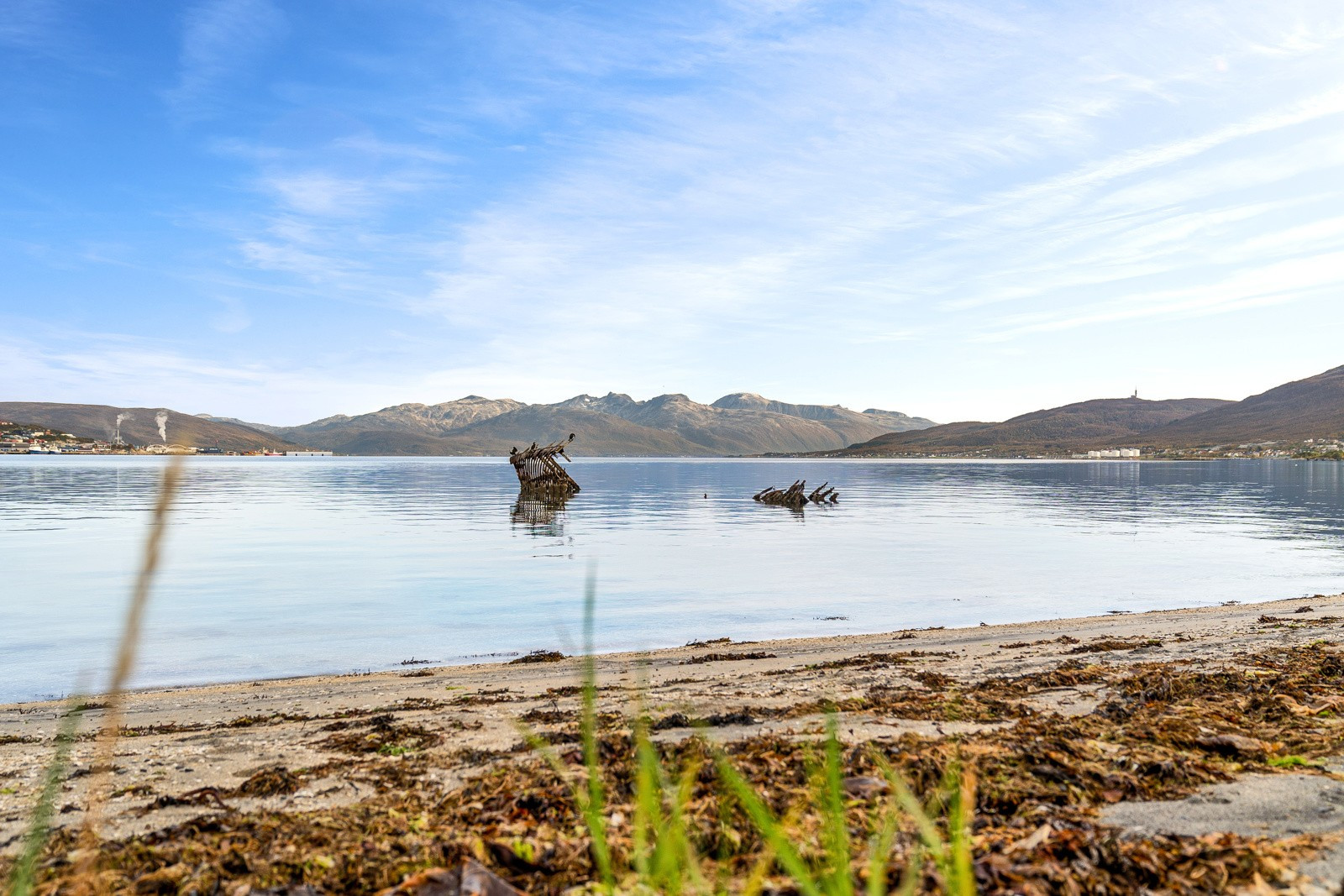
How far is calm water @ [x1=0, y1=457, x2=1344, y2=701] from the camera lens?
58.6 feet

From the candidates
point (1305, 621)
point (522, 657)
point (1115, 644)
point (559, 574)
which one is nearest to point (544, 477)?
point (559, 574)

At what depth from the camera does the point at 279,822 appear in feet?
17.8

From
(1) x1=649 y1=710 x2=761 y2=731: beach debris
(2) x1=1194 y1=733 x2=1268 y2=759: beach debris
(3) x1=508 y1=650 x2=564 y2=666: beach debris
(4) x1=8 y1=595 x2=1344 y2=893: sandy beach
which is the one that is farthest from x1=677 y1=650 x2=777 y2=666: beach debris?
(2) x1=1194 y1=733 x2=1268 y2=759: beach debris

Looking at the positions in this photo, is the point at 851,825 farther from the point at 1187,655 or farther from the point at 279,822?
the point at 1187,655

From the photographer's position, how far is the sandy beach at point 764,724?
547cm

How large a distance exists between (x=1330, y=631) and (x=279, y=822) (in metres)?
17.2

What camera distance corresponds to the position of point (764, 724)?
8312 millimetres

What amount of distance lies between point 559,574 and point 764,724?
20254 mm

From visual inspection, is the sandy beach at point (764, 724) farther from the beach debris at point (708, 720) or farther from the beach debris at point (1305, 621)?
the beach debris at point (1305, 621)

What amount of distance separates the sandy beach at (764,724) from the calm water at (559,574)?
2.61m

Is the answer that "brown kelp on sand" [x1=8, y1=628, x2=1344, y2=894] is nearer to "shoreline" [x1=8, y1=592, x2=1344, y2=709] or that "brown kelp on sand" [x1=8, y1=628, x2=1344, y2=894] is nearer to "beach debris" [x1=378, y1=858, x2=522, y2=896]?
"beach debris" [x1=378, y1=858, x2=522, y2=896]

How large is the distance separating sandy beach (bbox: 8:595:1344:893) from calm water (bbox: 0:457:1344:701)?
2.61m

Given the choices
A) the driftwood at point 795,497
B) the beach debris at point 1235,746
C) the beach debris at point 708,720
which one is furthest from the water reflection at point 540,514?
the beach debris at point 1235,746

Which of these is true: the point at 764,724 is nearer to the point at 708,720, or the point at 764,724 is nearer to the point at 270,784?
the point at 708,720
